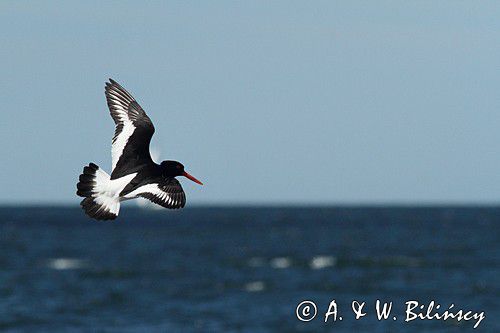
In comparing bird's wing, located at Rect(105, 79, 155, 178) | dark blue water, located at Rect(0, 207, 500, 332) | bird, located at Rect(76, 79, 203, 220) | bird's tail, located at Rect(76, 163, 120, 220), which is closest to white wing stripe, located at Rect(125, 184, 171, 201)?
bird, located at Rect(76, 79, 203, 220)

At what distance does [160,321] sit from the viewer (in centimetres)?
6147

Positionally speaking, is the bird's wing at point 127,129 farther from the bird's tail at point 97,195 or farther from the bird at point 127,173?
the bird's tail at point 97,195

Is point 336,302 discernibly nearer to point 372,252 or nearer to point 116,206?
point 372,252

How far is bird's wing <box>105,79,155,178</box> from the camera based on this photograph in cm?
639

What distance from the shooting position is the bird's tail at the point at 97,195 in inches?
231

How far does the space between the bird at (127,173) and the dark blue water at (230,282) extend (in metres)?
51.3

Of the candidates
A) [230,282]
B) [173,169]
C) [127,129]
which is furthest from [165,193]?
[230,282]

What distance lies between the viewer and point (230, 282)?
281ft

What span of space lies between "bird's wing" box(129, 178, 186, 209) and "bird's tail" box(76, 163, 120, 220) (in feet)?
0.57

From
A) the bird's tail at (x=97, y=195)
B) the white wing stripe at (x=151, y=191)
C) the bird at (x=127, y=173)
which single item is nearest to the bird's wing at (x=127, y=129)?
the bird at (x=127, y=173)

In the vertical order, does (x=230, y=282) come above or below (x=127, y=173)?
above

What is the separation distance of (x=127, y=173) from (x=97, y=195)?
11.5 inches

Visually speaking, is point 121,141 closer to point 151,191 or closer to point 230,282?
point 151,191

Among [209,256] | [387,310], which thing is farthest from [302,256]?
[387,310]
